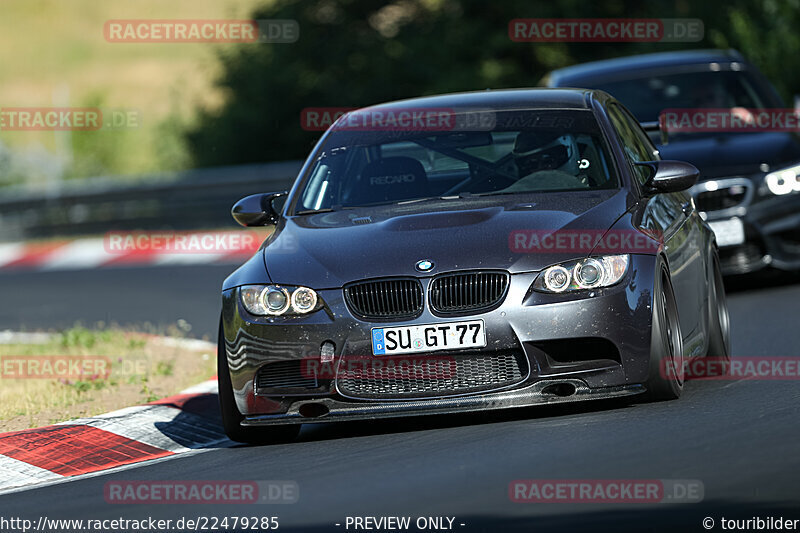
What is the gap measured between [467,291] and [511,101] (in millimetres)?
1997

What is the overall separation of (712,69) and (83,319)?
20.1 ft

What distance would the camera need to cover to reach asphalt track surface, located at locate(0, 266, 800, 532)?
17.5 ft

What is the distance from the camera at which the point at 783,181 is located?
1185 cm

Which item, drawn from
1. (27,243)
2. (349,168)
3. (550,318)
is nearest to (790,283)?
(349,168)

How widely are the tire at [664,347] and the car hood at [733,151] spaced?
4.54 metres

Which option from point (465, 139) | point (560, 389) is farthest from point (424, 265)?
point (465, 139)

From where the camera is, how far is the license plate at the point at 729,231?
38.6 feet

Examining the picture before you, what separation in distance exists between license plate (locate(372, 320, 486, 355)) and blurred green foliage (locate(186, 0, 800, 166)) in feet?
65.8

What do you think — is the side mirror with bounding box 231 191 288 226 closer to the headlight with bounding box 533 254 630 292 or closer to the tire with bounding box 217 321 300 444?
the tire with bounding box 217 321 300 444

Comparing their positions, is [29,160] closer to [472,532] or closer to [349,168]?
[349,168]

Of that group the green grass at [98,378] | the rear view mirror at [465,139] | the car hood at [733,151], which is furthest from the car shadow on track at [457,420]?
the car hood at [733,151]

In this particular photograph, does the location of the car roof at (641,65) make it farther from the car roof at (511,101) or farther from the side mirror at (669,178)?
the side mirror at (669,178)

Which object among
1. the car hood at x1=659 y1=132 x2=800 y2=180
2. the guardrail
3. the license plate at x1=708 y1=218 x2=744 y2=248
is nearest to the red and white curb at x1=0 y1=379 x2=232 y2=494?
the license plate at x1=708 y1=218 x2=744 y2=248

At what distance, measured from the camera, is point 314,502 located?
5.84 m
